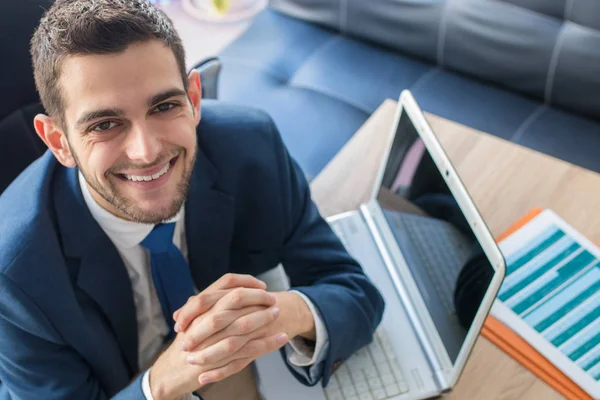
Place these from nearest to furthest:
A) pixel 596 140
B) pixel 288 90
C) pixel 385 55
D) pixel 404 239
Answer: pixel 404 239
pixel 596 140
pixel 288 90
pixel 385 55

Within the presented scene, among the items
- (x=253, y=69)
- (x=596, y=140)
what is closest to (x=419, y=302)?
(x=596, y=140)

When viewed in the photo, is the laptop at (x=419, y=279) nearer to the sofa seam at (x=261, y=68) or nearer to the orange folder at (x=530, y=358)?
the orange folder at (x=530, y=358)

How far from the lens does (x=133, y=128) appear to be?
0.98 meters

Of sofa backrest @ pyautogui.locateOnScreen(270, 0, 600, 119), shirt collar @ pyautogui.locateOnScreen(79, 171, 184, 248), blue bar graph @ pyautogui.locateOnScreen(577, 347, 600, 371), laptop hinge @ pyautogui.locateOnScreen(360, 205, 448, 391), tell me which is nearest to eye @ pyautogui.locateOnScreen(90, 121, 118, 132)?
shirt collar @ pyautogui.locateOnScreen(79, 171, 184, 248)

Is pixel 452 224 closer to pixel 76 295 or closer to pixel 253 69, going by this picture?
pixel 76 295

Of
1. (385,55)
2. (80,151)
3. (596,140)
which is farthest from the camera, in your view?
(385,55)

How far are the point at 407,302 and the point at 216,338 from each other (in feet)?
1.32

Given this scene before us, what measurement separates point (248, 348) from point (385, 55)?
148 cm

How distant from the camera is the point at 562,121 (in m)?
2.00

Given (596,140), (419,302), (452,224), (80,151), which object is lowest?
(596,140)

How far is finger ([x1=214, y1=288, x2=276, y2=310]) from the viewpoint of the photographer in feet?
3.29

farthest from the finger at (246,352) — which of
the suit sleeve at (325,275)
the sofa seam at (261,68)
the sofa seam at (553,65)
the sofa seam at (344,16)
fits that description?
the sofa seam at (344,16)

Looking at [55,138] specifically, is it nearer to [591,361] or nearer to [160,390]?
[160,390]

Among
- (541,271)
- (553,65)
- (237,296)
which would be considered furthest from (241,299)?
(553,65)
